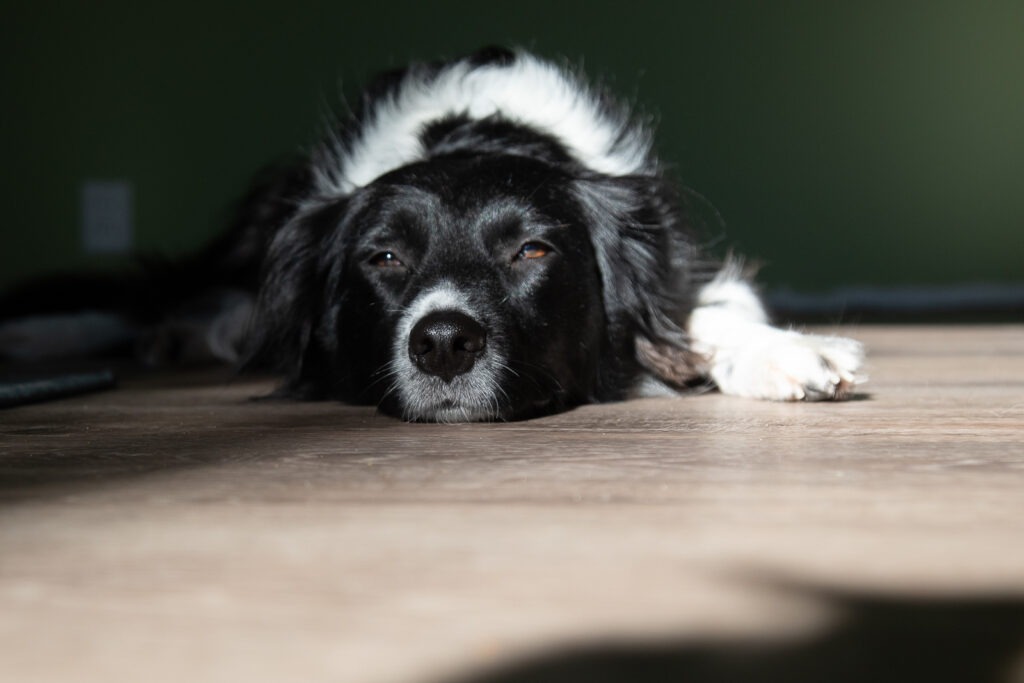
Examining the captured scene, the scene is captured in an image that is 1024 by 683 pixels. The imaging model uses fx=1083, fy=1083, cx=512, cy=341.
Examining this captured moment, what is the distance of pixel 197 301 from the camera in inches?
126

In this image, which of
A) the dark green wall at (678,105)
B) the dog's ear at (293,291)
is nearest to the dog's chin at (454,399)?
the dog's ear at (293,291)

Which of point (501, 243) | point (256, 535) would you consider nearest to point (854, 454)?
point (256, 535)

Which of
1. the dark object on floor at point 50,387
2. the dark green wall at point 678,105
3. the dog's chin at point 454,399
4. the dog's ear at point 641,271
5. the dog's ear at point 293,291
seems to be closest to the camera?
the dog's chin at point 454,399

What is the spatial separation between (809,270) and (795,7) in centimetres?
123

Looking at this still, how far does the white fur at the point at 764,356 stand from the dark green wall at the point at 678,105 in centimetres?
261

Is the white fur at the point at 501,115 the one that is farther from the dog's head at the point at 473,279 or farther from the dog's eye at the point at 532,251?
the dog's eye at the point at 532,251

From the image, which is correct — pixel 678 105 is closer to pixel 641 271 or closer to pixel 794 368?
pixel 641 271

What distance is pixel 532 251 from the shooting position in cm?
199

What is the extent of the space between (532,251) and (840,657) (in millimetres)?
1403

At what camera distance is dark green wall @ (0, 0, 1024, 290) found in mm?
4598

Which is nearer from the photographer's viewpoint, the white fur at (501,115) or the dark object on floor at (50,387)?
the dark object on floor at (50,387)

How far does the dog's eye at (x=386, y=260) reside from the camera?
6.61 ft

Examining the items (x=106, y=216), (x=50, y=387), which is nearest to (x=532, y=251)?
(x=50, y=387)

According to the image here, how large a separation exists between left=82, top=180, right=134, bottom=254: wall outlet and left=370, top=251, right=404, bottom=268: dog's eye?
2978 millimetres
